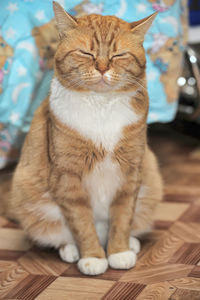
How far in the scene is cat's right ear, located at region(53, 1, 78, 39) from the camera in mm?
1153

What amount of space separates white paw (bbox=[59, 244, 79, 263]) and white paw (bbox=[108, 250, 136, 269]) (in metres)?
0.10

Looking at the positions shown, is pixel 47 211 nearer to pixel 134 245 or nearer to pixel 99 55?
pixel 134 245

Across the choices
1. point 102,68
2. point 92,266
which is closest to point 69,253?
point 92,266

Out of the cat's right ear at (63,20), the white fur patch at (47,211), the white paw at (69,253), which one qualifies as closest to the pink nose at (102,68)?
the cat's right ear at (63,20)

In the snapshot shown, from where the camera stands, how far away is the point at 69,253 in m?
1.32

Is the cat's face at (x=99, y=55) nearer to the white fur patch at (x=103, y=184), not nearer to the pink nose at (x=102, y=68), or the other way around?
the pink nose at (x=102, y=68)

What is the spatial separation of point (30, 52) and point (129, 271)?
0.84 metres

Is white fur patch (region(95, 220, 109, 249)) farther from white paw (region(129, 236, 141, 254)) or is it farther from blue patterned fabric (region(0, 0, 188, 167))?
blue patterned fabric (region(0, 0, 188, 167))

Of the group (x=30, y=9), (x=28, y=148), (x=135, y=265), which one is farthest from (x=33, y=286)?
(x=30, y=9)

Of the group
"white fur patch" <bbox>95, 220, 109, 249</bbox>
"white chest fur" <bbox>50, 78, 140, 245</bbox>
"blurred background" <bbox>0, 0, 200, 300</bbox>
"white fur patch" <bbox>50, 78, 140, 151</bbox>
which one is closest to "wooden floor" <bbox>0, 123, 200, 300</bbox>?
"blurred background" <bbox>0, 0, 200, 300</bbox>

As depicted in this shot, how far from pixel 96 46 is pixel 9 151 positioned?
0.73 meters

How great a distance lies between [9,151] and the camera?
176 cm

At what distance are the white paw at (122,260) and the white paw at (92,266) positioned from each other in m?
0.02

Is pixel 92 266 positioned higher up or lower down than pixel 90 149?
lower down
